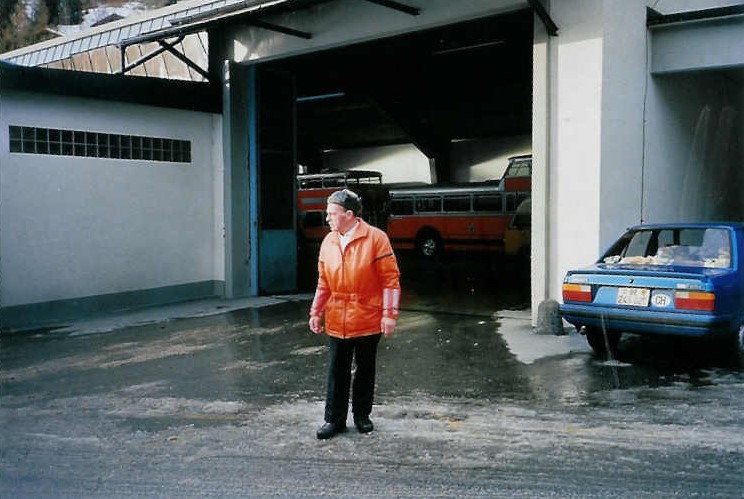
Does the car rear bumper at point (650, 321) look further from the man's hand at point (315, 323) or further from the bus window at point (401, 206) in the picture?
the bus window at point (401, 206)

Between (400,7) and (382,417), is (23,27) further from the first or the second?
(382,417)

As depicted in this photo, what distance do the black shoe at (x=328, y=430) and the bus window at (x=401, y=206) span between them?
714 inches

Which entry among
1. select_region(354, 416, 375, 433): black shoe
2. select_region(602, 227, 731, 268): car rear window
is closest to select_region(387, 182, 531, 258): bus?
select_region(602, 227, 731, 268): car rear window

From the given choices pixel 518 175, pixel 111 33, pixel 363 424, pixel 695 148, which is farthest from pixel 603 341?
pixel 111 33

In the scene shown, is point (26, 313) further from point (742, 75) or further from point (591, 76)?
point (742, 75)

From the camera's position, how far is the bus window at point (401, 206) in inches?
912

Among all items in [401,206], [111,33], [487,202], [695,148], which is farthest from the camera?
[401,206]

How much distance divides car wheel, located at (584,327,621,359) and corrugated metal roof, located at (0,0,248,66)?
669 cm

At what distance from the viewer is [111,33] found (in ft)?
54.9

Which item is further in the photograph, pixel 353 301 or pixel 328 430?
pixel 328 430

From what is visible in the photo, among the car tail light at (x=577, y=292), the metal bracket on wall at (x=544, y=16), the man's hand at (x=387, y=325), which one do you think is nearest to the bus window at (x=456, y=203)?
the metal bracket on wall at (x=544, y=16)

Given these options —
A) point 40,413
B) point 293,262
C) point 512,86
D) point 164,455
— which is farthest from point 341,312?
point 512,86

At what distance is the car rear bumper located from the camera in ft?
21.9

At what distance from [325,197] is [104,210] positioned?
14878mm
